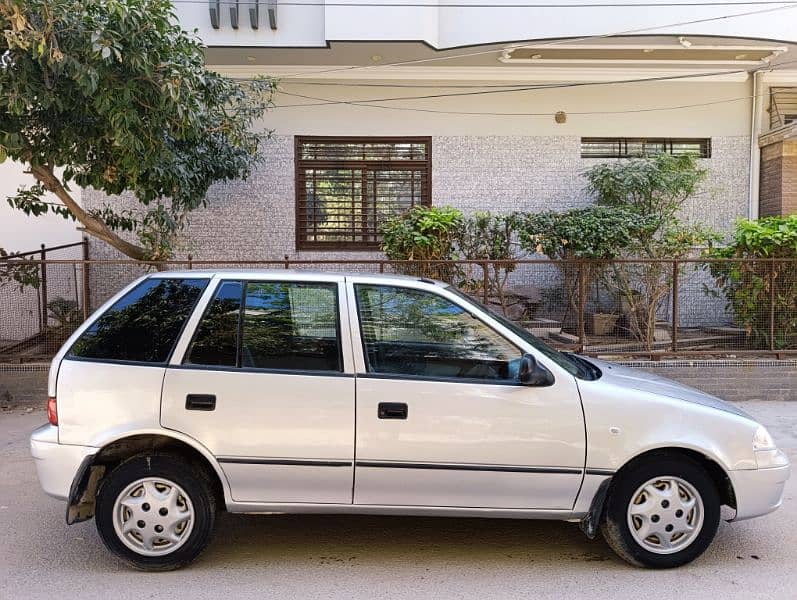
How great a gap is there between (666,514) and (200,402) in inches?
109

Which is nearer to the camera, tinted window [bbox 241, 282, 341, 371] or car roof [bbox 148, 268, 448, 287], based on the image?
tinted window [bbox 241, 282, 341, 371]

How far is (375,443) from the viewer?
12.9ft

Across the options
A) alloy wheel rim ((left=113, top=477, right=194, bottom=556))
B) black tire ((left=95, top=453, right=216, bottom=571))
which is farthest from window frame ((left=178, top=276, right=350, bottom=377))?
alloy wheel rim ((left=113, top=477, right=194, bottom=556))

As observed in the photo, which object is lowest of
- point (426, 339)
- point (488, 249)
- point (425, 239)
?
point (426, 339)

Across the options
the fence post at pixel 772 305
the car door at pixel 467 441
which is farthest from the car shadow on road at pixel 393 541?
the fence post at pixel 772 305

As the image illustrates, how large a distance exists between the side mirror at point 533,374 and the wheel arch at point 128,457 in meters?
1.82

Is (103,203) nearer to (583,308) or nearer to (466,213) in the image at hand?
(466,213)

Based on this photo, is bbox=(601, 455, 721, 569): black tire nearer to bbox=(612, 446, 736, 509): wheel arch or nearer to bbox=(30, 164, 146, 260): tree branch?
bbox=(612, 446, 736, 509): wheel arch

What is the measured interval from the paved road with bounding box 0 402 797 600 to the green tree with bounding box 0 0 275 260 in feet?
12.3

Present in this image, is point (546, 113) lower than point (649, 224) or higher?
higher

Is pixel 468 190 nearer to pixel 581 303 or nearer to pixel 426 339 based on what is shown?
pixel 581 303

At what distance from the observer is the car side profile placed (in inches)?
155

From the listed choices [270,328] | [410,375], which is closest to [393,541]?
[410,375]

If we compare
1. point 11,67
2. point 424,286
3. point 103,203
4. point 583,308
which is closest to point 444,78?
→ point 583,308
